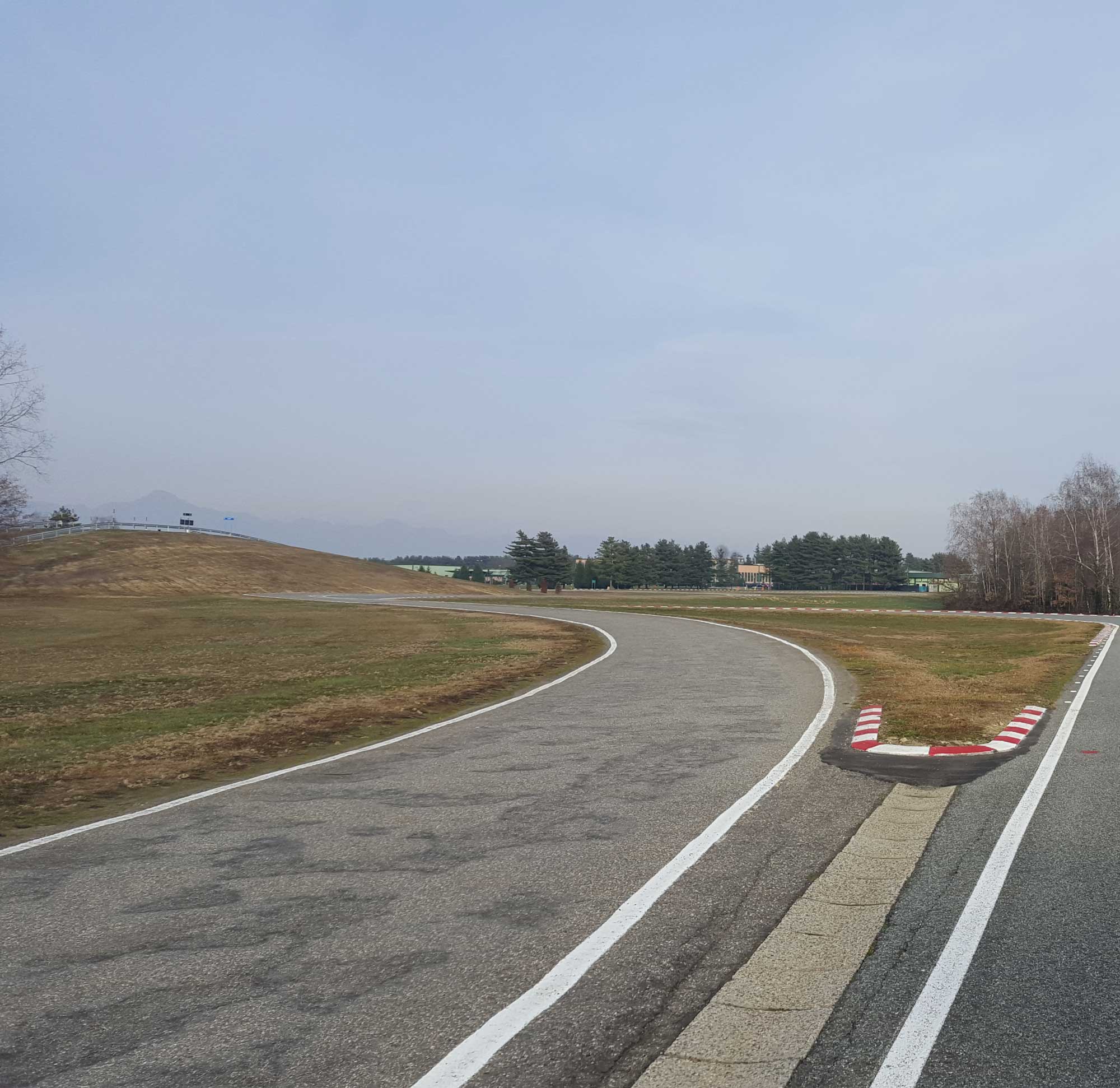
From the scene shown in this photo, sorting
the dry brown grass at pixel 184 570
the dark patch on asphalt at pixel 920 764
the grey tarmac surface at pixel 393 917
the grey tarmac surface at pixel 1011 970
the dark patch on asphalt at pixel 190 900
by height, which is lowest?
the dark patch on asphalt at pixel 190 900

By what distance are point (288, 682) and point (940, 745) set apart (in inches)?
503

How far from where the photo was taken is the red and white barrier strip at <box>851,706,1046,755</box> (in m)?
10.5

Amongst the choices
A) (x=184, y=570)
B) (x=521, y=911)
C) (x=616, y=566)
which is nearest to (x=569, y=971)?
(x=521, y=911)

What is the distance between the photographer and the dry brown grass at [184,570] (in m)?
84.2

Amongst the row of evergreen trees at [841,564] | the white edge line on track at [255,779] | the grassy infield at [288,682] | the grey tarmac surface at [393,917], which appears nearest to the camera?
the grey tarmac surface at [393,917]

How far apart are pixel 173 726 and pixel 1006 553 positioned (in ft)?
261

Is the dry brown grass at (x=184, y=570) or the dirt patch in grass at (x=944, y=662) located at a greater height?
the dry brown grass at (x=184, y=570)

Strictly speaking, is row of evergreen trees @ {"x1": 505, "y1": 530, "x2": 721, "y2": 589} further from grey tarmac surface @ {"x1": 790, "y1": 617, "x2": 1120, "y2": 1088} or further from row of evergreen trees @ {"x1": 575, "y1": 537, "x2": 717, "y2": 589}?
grey tarmac surface @ {"x1": 790, "y1": 617, "x2": 1120, "y2": 1088}

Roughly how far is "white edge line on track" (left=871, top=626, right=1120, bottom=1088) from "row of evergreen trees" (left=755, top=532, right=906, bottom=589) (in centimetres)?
16700

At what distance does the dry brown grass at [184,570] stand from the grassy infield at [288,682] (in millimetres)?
46184

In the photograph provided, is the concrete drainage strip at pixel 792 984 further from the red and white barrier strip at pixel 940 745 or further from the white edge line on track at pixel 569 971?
the red and white barrier strip at pixel 940 745

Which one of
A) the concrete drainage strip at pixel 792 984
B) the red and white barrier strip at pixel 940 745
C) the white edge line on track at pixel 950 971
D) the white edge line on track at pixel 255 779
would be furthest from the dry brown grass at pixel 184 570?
the white edge line on track at pixel 950 971

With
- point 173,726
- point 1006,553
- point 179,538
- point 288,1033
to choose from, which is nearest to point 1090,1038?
point 288,1033

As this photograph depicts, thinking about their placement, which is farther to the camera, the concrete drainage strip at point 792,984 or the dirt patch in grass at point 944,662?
the dirt patch in grass at point 944,662
